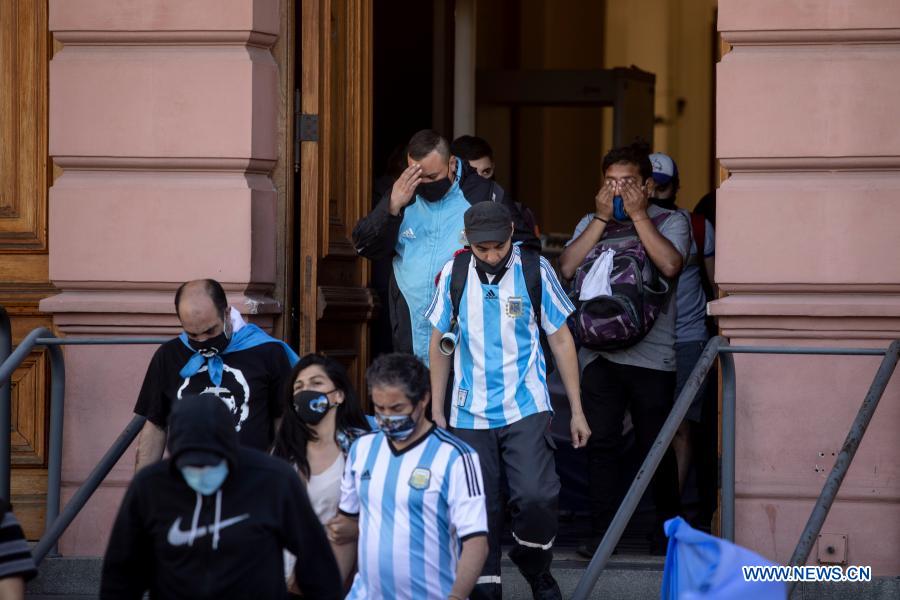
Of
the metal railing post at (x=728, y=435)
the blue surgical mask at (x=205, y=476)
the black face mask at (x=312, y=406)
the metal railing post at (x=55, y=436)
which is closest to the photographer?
the blue surgical mask at (x=205, y=476)

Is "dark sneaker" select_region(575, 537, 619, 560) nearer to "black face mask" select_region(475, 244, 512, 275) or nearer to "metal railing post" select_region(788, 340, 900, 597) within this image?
"metal railing post" select_region(788, 340, 900, 597)

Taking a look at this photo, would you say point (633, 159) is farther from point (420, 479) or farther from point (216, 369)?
point (420, 479)

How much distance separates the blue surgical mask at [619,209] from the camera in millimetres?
7141

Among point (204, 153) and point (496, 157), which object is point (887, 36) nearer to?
point (204, 153)

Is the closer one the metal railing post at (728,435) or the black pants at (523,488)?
the black pants at (523,488)

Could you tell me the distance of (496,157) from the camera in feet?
39.6

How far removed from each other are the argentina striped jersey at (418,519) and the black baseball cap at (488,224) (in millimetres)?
1249

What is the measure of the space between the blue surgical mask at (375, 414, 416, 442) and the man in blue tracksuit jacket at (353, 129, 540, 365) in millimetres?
1750

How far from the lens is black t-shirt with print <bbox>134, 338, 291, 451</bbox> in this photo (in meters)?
5.97

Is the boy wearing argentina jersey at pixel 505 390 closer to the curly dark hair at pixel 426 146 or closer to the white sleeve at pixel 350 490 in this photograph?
the curly dark hair at pixel 426 146

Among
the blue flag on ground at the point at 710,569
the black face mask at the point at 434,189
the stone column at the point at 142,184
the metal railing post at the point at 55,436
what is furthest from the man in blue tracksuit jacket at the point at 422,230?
the blue flag on ground at the point at 710,569

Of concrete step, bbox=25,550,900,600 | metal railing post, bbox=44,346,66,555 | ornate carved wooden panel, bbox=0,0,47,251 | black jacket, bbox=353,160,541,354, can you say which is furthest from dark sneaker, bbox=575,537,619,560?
ornate carved wooden panel, bbox=0,0,47,251

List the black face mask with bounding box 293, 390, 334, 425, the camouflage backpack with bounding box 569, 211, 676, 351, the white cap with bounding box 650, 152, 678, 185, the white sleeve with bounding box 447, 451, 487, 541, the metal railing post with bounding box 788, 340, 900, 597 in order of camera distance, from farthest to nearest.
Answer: the white cap with bounding box 650, 152, 678, 185
the camouflage backpack with bounding box 569, 211, 676, 351
the metal railing post with bounding box 788, 340, 900, 597
the black face mask with bounding box 293, 390, 334, 425
the white sleeve with bounding box 447, 451, 487, 541

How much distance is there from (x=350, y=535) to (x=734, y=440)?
1.89 meters
